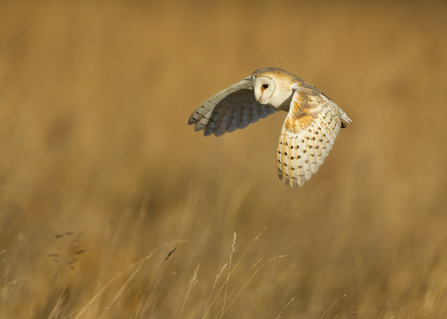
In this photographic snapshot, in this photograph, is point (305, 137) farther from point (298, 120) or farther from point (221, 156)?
point (221, 156)

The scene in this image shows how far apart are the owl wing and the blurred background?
0.34m

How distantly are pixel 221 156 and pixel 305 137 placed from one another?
1.94 metres

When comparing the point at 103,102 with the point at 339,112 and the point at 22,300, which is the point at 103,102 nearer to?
the point at 22,300

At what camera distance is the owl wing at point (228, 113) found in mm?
2057

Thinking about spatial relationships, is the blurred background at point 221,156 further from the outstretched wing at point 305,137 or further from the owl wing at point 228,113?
the outstretched wing at point 305,137

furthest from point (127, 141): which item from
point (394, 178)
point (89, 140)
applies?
point (394, 178)

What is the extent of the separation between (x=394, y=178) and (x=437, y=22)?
337cm

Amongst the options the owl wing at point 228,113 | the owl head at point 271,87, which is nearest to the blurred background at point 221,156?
the owl wing at point 228,113

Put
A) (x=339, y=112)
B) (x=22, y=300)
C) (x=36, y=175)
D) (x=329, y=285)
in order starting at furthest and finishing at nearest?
(x=36, y=175), (x=329, y=285), (x=22, y=300), (x=339, y=112)

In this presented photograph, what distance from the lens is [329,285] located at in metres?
3.13

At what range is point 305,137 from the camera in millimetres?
1563

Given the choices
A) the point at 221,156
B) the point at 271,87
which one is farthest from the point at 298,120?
the point at 221,156

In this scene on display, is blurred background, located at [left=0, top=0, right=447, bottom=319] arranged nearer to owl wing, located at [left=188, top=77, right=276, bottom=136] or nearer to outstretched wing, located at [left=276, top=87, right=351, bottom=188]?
owl wing, located at [left=188, top=77, right=276, bottom=136]

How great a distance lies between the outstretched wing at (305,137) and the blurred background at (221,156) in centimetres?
74
